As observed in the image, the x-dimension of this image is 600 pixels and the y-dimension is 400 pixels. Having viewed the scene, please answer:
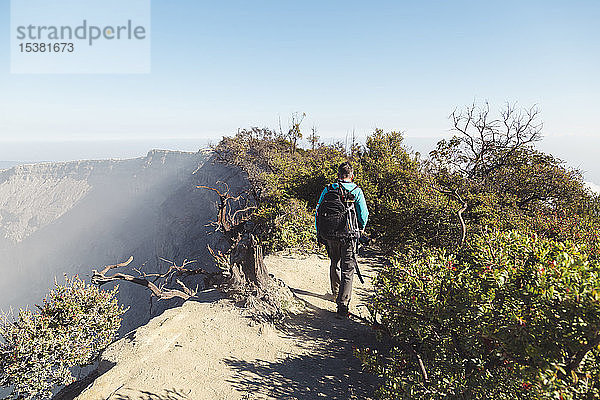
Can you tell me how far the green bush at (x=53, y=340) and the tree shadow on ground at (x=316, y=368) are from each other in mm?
5962

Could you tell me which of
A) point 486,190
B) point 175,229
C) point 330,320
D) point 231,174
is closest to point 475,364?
point 330,320

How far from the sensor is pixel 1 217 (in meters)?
68.9

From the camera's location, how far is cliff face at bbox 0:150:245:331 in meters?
36.2

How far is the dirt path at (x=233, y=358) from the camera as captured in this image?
413 cm

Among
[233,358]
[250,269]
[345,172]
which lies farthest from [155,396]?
[345,172]

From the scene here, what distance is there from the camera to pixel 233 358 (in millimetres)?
4789

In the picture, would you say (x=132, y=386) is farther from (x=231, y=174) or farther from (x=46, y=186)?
(x=46, y=186)

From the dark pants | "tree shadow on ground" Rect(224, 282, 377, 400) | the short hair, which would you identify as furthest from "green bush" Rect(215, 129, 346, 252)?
the short hair

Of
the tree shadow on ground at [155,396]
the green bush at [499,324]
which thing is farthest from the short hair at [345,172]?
the tree shadow on ground at [155,396]

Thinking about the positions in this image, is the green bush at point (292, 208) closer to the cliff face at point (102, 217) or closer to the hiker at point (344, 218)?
the hiker at point (344, 218)

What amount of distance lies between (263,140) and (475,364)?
2679 centimetres

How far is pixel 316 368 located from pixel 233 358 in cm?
132

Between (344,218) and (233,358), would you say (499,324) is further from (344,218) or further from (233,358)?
(233,358)

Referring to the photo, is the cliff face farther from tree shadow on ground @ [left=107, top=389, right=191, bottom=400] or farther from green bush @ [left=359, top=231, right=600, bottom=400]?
green bush @ [left=359, top=231, right=600, bottom=400]
